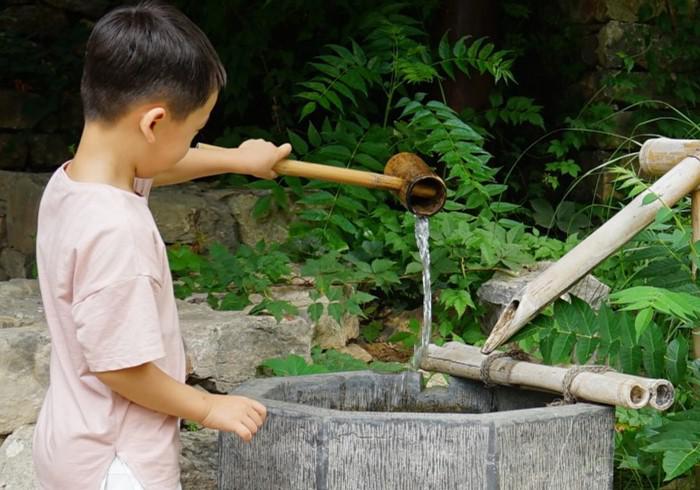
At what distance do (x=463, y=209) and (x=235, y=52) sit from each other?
1.35 metres

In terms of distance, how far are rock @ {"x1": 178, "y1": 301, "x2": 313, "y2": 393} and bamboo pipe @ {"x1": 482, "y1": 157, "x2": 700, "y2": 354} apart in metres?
0.97

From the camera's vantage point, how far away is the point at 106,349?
1778 millimetres

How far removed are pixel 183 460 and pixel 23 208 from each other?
1.82 m

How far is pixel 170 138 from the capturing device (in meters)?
1.88

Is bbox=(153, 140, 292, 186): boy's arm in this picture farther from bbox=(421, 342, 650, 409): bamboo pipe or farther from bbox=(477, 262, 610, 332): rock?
bbox=(477, 262, 610, 332): rock

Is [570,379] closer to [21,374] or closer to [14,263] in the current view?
[21,374]

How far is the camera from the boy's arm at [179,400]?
1817 mm

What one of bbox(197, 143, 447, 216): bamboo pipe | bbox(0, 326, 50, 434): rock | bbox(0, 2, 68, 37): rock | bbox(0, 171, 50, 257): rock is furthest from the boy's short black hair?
bbox(0, 2, 68, 37): rock

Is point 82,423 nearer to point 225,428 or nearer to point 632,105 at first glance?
point 225,428

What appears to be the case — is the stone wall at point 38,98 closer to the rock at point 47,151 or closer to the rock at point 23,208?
the rock at point 47,151

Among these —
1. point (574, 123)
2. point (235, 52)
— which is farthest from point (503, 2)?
point (235, 52)

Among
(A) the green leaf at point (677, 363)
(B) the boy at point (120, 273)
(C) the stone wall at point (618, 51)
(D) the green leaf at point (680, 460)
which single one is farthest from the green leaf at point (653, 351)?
(C) the stone wall at point (618, 51)

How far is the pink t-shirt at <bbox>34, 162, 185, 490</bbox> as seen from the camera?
1.78 meters

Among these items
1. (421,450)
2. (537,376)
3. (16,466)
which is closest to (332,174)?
(537,376)
